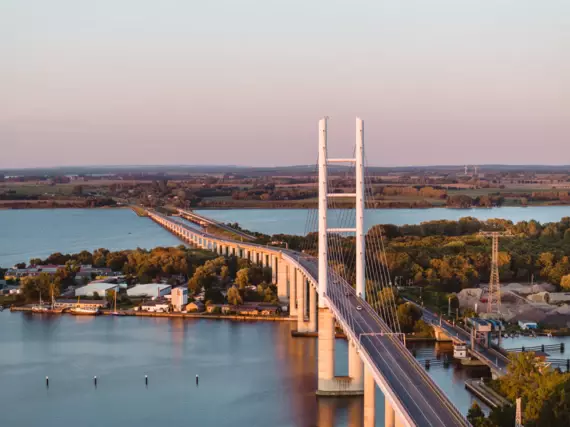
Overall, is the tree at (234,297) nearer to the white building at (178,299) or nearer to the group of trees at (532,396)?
the white building at (178,299)

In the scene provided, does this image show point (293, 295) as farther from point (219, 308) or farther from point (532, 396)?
point (532, 396)

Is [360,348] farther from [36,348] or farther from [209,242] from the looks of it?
[209,242]

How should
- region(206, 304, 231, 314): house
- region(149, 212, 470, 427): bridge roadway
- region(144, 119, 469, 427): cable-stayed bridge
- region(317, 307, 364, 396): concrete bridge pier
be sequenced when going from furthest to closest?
region(206, 304, 231, 314): house → region(317, 307, 364, 396): concrete bridge pier → region(144, 119, 469, 427): cable-stayed bridge → region(149, 212, 470, 427): bridge roadway

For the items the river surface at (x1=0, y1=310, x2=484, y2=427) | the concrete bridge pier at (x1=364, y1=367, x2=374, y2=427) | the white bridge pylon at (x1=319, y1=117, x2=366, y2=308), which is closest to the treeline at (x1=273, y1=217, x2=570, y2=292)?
the river surface at (x1=0, y1=310, x2=484, y2=427)

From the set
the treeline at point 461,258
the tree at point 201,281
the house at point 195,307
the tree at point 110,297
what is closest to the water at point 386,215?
the treeline at point 461,258

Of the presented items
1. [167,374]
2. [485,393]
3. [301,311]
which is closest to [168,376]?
[167,374]

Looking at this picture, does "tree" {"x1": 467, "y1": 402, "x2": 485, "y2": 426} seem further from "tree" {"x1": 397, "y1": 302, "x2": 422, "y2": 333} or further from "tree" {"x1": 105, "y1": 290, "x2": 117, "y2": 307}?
"tree" {"x1": 105, "y1": 290, "x2": 117, "y2": 307}
